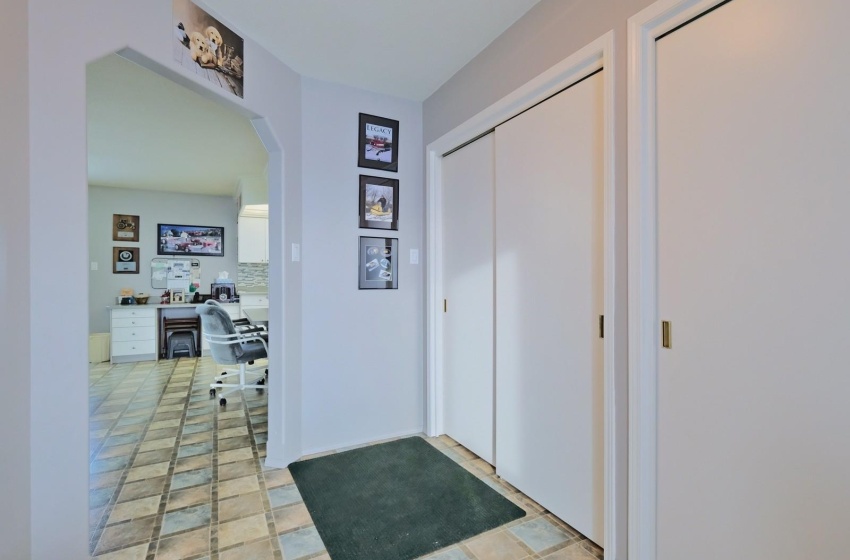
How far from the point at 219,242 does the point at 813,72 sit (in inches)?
269

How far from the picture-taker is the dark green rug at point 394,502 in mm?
1680

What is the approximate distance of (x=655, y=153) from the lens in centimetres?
137

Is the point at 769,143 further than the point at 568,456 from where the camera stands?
No

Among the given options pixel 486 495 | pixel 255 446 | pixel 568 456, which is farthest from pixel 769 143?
pixel 255 446

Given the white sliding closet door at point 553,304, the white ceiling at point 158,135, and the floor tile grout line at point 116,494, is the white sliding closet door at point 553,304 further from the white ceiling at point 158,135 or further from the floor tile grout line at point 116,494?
the white ceiling at point 158,135

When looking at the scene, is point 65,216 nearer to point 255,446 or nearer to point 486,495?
point 255,446

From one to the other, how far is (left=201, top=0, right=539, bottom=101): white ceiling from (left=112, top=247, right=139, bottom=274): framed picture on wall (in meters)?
4.97

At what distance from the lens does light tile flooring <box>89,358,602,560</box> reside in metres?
1.63

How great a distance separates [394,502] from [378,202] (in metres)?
1.87

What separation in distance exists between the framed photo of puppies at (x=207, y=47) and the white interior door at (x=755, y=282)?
77.1 inches

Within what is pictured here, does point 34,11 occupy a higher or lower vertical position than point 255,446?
higher

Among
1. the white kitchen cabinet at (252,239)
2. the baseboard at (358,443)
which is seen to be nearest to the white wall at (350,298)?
the baseboard at (358,443)

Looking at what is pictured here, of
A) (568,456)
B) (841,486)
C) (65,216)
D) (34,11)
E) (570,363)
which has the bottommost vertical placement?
(568,456)

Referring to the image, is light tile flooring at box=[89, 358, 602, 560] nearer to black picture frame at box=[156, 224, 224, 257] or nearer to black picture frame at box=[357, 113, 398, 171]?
black picture frame at box=[357, 113, 398, 171]
